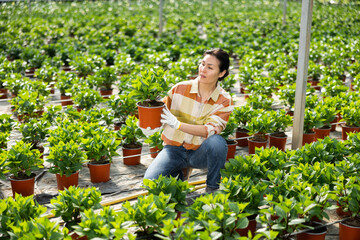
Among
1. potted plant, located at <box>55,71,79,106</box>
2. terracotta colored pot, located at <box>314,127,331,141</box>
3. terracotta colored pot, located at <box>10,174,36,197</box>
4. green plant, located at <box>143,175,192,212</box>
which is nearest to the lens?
green plant, located at <box>143,175,192,212</box>

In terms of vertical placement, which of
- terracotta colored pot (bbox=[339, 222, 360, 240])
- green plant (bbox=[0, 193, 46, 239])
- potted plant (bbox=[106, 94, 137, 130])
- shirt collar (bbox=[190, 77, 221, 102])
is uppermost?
shirt collar (bbox=[190, 77, 221, 102])

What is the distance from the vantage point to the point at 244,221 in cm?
331

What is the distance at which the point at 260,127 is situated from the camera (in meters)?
5.71

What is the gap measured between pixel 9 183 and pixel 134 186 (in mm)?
1383

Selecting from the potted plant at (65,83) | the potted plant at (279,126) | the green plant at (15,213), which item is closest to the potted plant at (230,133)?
the potted plant at (279,126)

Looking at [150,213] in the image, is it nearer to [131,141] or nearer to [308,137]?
[131,141]

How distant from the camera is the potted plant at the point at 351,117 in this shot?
6.12m

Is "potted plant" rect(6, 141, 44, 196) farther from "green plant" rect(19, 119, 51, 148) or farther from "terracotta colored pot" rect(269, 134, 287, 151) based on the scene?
"terracotta colored pot" rect(269, 134, 287, 151)

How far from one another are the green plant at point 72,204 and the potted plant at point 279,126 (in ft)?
9.53

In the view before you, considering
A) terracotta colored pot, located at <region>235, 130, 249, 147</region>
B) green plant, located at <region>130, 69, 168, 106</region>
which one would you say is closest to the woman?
green plant, located at <region>130, 69, 168, 106</region>

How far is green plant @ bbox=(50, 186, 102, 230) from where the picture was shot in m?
3.52

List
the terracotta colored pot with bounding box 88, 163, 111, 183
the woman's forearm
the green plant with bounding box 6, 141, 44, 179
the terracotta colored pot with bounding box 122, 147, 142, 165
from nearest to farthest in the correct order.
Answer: the woman's forearm
the green plant with bounding box 6, 141, 44, 179
the terracotta colored pot with bounding box 88, 163, 111, 183
the terracotta colored pot with bounding box 122, 147, 142, 165

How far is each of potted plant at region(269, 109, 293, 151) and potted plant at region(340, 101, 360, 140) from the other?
2.83ft

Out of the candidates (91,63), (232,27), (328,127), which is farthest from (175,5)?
(328,127)
